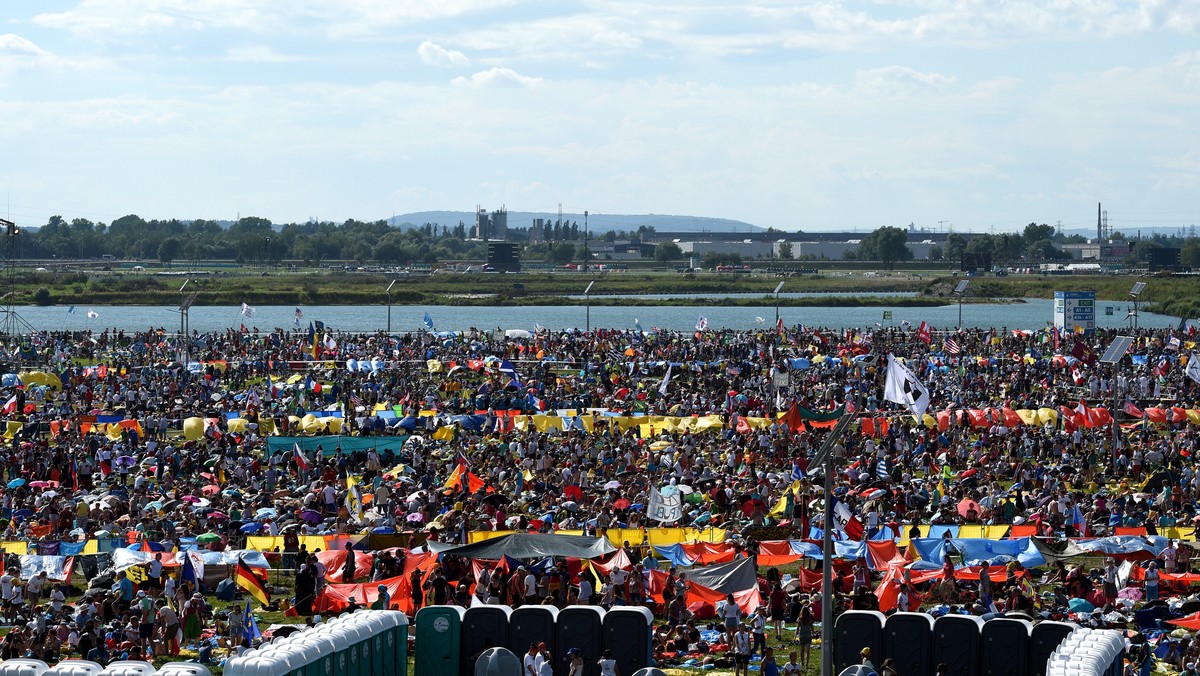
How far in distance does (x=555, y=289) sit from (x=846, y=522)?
482ft

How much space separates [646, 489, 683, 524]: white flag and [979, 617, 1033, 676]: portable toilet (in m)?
9.07

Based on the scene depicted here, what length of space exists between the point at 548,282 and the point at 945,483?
15295cm

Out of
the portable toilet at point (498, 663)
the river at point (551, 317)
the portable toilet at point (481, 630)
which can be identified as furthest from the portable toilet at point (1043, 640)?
the river at point (551, 317)

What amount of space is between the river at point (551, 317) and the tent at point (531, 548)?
86.0 m

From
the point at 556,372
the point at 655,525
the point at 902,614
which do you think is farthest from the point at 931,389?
the point at 902,614

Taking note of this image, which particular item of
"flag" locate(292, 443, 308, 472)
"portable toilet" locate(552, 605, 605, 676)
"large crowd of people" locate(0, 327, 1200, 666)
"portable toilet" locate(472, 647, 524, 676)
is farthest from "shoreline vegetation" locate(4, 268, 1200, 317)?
"portable toilet" locate(472, 647, 524, 676)

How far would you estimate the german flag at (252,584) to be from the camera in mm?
19781

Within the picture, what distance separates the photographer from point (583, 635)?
15.5 metres

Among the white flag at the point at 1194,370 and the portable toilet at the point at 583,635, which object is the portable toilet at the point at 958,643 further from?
the white flag at the point at 1194,370

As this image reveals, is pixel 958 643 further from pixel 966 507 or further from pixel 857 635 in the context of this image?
pixel 966 507

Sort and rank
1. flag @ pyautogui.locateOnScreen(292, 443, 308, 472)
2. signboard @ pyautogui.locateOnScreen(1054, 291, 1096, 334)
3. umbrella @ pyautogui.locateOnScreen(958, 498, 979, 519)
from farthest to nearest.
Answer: signboard @ pyautogui.locateOnScreen(1054, 291, 1096, 334), flag @ pyautogui.locateOnScreen(292, 443, 308, 472), umbrella @ pyautogui.locateOnScreen(958, 498, 979, 519)

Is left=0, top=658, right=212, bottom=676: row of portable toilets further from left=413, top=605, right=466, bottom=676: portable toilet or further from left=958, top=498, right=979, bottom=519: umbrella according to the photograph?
left=958, top=498, right=979, bottom=519: umbrella

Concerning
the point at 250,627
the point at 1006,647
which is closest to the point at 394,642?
the point at 250,627

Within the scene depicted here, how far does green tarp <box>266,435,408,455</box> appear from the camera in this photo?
→ 2984 cm
